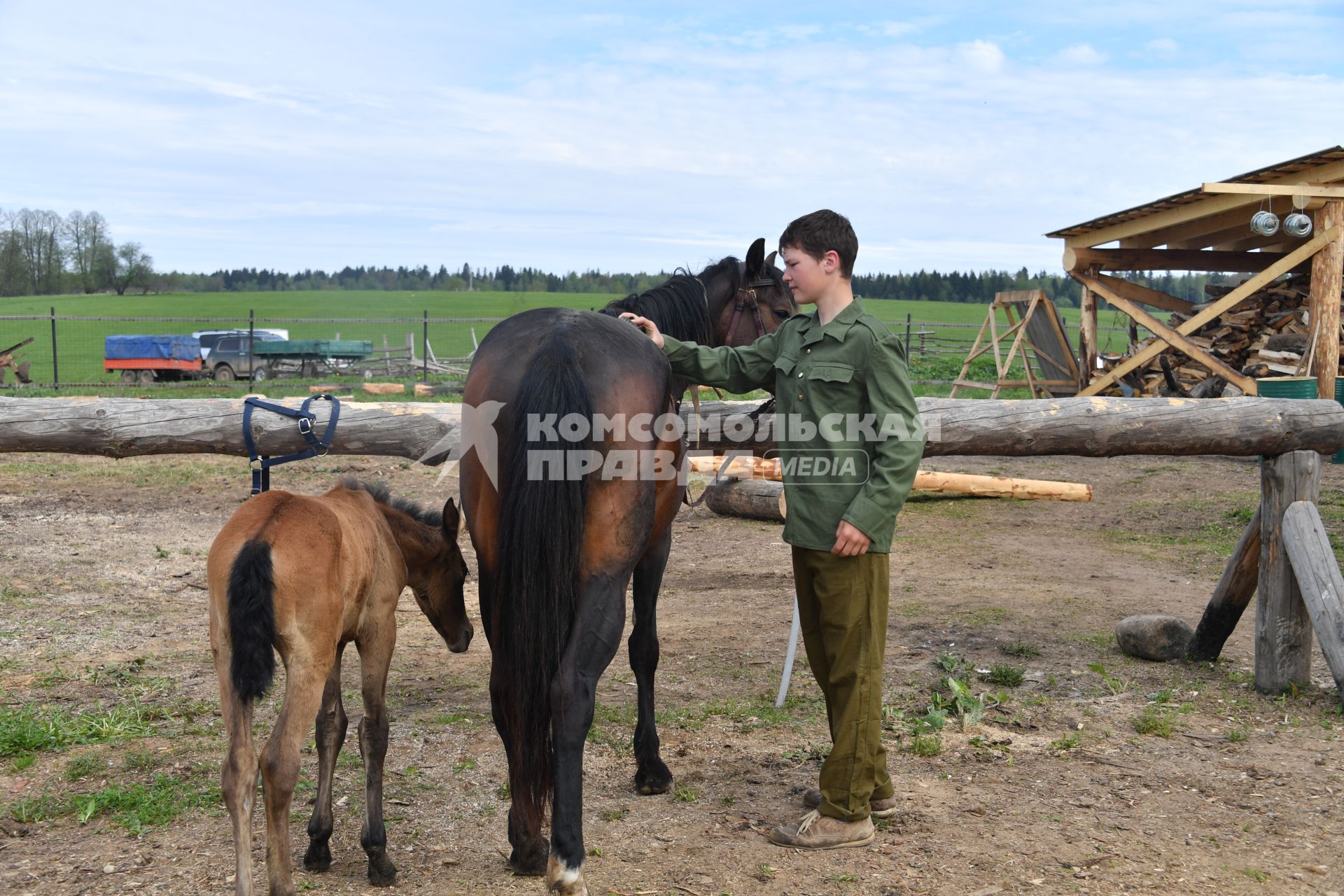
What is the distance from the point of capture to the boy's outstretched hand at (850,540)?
330 centimetres

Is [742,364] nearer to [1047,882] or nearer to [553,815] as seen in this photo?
[553,815]

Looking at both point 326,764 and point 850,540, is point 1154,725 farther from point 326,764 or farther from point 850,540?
point 326,764

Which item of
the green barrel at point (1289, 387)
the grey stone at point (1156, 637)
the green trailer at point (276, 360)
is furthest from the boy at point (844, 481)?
the green trailer at point (276, 360)

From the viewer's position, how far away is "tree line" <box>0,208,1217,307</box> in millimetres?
57094

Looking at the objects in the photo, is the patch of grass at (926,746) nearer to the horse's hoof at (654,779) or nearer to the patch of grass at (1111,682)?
the horse's hoof at (654,779)

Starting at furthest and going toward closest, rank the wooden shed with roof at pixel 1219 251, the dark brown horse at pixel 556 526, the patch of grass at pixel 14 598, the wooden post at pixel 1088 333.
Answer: the wooden post at pixel 1088 333 < the wooden shed with roof at pixel 1219 251 < the patch of grass at pixel 14 598 < the dark brown horse at pixel 556 526

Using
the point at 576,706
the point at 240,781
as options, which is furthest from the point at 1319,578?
the point at 240,781

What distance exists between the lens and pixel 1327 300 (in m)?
11.3

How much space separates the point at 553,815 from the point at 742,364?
1804mm

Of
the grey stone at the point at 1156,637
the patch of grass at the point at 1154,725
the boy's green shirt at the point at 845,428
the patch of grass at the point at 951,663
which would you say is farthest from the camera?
the grey stone at the point at 1156,637

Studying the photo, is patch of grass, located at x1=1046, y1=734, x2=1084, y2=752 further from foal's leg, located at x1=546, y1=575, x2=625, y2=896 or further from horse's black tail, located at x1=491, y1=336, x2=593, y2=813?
horse's black tail, located at x1=491, y1=336, x2=593, y2=813

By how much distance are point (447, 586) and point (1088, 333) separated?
1355cm

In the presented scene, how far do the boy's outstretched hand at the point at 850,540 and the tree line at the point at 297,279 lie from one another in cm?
3900

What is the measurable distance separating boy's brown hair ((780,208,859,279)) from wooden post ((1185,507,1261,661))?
10.9 ft
